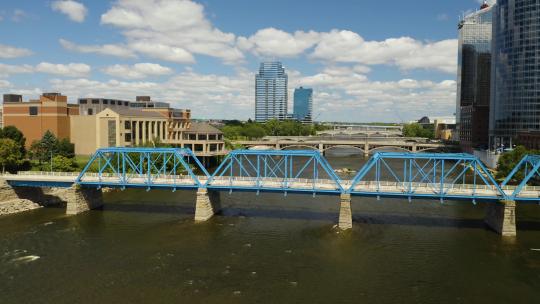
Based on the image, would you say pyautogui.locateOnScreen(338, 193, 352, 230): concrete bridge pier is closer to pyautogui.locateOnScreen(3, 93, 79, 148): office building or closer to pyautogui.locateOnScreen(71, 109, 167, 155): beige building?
pyautogui.locateOnScreen(71, 109, 167, 155): beige building

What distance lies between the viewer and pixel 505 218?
4925 cm

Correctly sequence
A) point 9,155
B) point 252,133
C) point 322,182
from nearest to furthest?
point 322,182 → point 9,155 → point 252,133

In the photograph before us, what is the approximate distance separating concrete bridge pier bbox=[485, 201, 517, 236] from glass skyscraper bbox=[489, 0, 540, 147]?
78.5 m

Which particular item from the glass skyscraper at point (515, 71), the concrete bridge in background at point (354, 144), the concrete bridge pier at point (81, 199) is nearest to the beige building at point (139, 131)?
the concrete bridge in background at point (354, 144)

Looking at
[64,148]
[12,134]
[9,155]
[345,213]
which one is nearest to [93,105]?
[64,148]

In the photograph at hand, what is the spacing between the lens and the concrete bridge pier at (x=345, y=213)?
51656 mm

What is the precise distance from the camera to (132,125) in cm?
10956

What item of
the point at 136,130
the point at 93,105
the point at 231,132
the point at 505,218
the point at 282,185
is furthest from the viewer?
the point at 231,132

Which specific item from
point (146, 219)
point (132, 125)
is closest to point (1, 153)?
point (146, 219)

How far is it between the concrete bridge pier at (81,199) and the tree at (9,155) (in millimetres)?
18332

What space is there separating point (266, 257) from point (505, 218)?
89.9ft

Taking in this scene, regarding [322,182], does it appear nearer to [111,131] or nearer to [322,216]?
[322,216]

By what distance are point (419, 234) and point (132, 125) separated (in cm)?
7959

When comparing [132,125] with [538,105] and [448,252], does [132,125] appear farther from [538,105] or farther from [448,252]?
[538,105]
